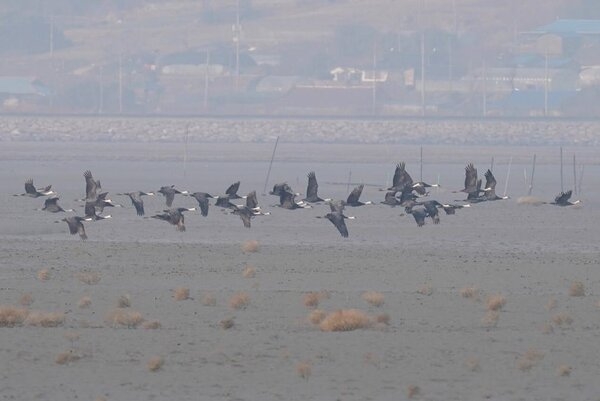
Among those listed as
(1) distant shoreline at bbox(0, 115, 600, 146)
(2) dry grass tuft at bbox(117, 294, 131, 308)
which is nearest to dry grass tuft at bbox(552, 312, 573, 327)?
(2) dry grass tuft at bbox(117, 294, 131, 308)

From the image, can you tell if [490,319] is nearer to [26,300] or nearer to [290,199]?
[26,300]

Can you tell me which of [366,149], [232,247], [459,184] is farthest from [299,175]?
[232,247]

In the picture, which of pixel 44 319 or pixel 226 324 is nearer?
pixel 44 319

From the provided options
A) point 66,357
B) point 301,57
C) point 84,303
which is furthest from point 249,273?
point 301,57

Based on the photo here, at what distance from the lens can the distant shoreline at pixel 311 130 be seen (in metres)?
96.7

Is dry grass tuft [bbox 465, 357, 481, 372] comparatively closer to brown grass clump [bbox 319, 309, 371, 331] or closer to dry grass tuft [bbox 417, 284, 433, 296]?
brown grass clump [bbox 319, 309, 371, 331]

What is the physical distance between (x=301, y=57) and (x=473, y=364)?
125 meters

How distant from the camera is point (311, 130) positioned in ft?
326

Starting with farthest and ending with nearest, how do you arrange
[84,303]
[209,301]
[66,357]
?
[209,301] → [84,303] → [66,357]

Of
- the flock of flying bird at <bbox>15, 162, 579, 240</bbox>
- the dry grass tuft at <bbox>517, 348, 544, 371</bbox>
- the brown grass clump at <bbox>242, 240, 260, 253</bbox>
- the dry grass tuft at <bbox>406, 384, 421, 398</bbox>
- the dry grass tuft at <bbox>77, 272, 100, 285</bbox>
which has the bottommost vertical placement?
the dry grass tuft at <bbox>406, 384, 421, 398</bbox>

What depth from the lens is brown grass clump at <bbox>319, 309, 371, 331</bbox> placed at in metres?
22.6

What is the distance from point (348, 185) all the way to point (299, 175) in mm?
10684

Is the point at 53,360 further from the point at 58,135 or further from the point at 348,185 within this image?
the point at 58,135

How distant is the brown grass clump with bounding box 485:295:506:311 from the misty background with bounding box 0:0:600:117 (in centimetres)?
8748
